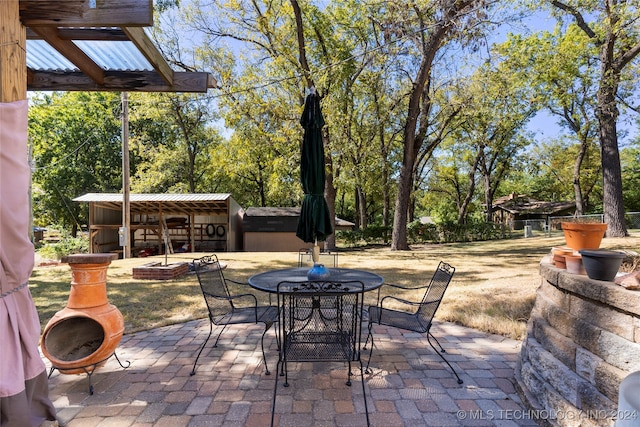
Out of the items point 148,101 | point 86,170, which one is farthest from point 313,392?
point 86,170

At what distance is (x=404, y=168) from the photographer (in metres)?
12.3

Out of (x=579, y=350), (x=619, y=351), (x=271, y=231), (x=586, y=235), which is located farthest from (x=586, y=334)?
(x=271, y=231)

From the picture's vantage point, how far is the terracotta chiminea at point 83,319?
2607 mm

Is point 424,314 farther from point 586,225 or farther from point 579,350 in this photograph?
point 586,225

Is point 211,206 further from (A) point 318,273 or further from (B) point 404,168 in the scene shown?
(A) point 318,273

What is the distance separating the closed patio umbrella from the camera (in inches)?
142

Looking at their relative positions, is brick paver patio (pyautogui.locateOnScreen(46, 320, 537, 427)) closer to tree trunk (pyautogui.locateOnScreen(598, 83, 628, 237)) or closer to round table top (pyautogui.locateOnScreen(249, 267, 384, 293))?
round table top (pyautogui.locateOnScreen(249, 267, 384, 293))

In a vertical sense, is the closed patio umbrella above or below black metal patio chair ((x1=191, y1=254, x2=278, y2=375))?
above

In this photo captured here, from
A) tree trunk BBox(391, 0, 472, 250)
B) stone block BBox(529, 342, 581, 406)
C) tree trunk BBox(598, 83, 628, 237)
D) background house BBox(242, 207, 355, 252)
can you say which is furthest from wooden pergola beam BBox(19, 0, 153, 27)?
background house BBox(242, 207, 355, 252)

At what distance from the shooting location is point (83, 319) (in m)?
2.80

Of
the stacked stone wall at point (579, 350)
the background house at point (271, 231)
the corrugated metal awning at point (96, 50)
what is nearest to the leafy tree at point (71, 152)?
the background house at point (271, 231)

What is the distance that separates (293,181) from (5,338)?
53.4ft

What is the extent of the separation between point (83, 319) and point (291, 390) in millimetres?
1868

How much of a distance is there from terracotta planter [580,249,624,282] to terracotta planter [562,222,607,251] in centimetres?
45
